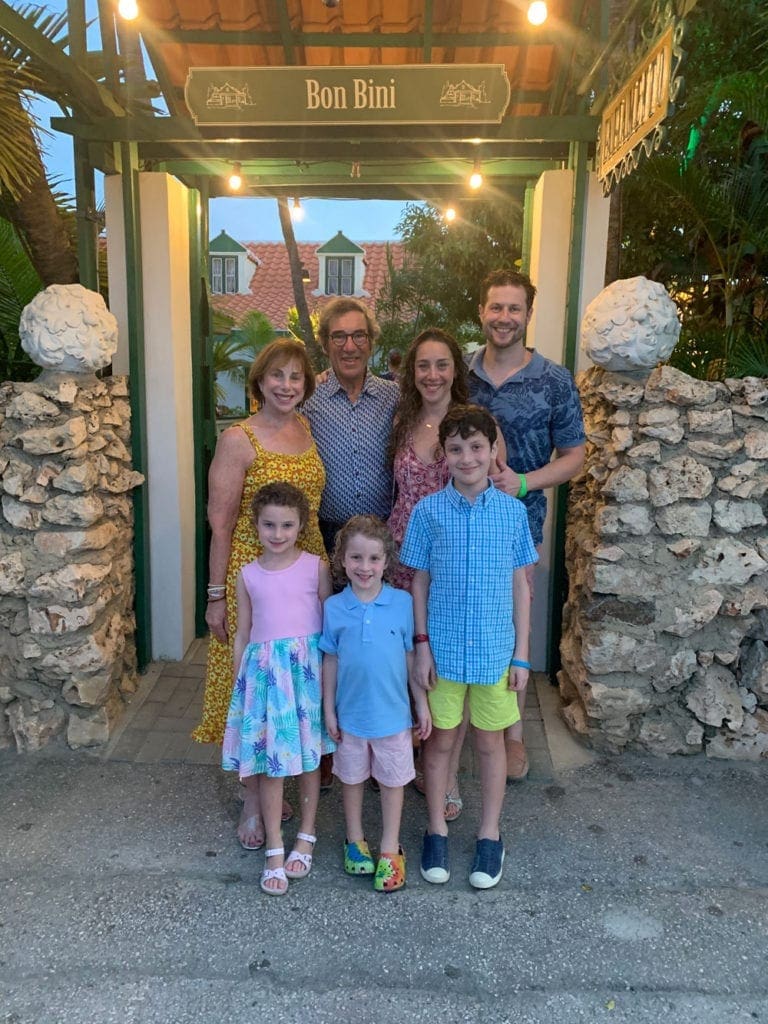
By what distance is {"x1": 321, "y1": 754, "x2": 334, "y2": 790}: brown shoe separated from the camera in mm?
3145

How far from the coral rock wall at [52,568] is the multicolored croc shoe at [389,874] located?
5.24 feet

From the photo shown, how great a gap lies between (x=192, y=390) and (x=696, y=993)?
12.6 ft

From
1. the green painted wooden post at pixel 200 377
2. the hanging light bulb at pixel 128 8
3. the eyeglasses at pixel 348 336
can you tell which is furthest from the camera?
the green painted wooden post at pixel 200 377

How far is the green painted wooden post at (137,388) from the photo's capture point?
4.05m

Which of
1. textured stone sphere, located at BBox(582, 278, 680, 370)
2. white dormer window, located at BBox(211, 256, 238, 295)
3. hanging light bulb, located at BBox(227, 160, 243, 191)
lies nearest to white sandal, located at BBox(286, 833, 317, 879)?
textured stone sphere, located at BBox(582, 278, 680, 370)

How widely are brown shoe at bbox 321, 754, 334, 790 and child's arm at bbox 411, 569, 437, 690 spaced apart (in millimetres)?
627

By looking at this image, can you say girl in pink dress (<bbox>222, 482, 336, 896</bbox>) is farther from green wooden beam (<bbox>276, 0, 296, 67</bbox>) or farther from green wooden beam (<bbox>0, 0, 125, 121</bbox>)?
green wooden beam (<bbox>276, 0, 296, 67</bbox>)

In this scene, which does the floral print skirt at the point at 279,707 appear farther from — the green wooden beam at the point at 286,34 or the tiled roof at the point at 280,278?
the tiled roof at the point at 280,278

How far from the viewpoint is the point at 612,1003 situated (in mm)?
2260

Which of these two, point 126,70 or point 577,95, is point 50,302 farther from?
point 577,95

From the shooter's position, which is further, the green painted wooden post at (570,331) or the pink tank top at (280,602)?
the green painted wooden post at (570,331)

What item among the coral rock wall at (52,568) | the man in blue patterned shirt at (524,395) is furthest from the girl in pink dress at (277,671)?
the coral rock wall at (52,568)

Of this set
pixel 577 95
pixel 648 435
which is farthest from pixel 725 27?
pixel 648 435

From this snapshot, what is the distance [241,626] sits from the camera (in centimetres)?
280
